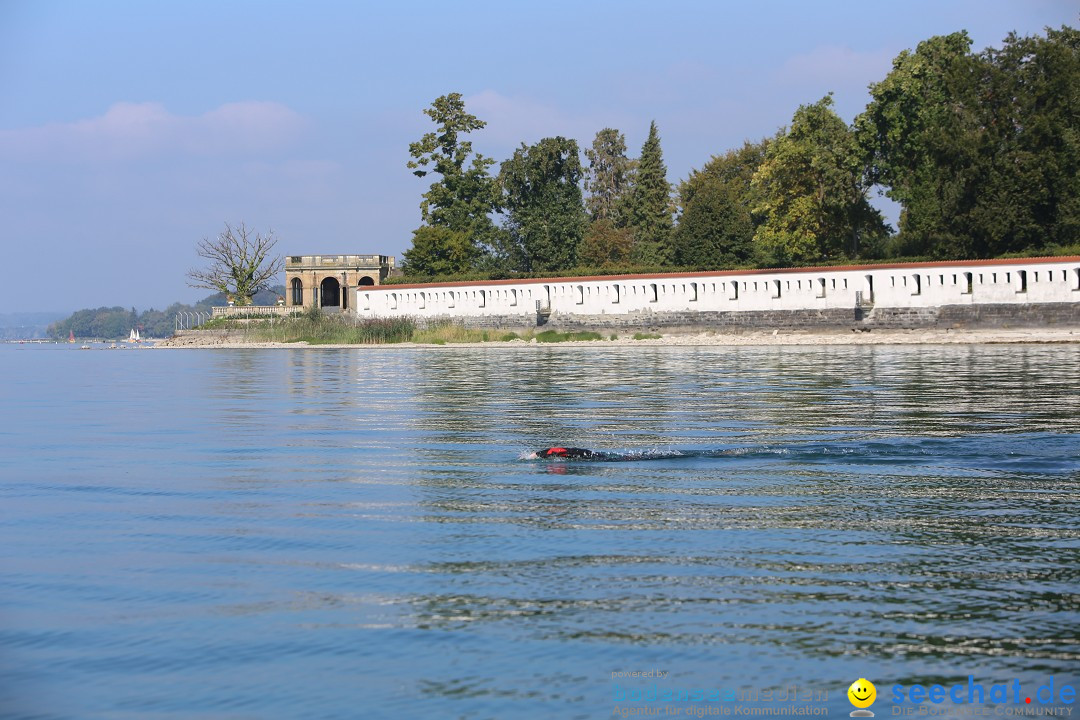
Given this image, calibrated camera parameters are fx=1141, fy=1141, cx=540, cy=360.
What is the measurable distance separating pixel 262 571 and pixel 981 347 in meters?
42.3

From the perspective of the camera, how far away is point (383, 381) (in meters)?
32.9

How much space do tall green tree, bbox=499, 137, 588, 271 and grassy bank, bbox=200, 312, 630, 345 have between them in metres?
13.4

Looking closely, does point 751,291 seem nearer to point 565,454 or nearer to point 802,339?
point 802,339

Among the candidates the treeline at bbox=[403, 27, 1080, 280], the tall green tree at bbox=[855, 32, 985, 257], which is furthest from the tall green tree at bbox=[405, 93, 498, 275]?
the tall green tree at bbox=[855, 32, 985, 257]

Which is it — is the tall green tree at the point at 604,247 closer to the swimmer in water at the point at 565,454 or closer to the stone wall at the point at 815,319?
the stone wall at the point at 815,319

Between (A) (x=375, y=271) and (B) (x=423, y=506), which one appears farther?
(A) (x=375, y=271)

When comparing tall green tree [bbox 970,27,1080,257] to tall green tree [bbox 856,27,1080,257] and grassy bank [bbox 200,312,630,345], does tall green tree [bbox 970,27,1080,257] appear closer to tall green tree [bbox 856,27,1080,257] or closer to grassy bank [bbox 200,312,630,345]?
tall green tree [bbox 856,27,1080,257]

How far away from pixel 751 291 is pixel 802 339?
4987 mm

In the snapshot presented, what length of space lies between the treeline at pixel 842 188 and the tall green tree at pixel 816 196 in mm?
91

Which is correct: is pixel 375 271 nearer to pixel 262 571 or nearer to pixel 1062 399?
pixel 1062 399

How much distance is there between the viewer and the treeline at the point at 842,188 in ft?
172

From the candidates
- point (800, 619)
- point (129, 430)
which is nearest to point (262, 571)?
point (800, 619)

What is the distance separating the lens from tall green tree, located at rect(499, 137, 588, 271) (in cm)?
7919

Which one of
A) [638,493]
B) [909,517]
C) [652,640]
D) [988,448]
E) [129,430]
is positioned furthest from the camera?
Result: [129,430]
